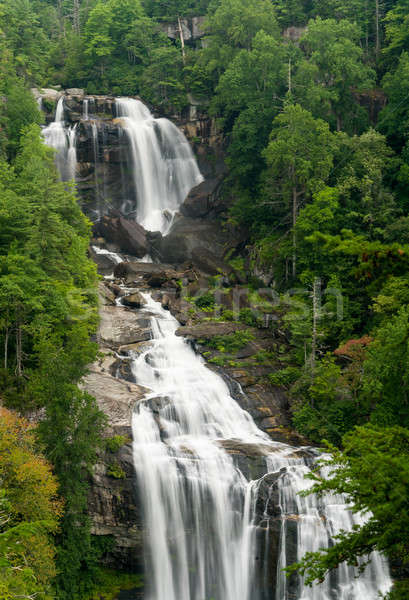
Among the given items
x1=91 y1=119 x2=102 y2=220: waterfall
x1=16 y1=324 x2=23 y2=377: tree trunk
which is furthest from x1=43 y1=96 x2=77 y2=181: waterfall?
x1=16 y1=324 x2=23 y2=377: tree trunk

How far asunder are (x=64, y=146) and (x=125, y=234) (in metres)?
10.5

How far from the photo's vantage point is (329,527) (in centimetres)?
2167

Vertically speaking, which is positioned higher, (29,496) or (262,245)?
(262,245)

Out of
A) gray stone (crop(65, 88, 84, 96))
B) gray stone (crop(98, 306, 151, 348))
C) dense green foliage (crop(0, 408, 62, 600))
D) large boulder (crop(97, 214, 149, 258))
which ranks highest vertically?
gray stone (crop(65, 88, 84, 96))

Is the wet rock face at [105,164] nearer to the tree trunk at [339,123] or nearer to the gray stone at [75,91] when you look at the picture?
the gray stone at [75,91]

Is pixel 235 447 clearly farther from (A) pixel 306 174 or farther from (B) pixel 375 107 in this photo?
(B) pixel 375 107

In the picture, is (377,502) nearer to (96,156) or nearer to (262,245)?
(262,245)

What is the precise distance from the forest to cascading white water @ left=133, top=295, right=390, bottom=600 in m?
1.60

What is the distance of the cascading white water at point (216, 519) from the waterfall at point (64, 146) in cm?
3039

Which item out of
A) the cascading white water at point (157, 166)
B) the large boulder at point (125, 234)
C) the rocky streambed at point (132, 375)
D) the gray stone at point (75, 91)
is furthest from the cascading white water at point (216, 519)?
the gray stone at point (75, 91)

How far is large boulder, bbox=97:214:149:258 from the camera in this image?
45812 millimetres

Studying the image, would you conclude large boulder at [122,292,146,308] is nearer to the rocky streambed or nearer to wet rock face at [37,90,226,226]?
the rocky streambed

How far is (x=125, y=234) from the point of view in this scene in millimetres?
46312

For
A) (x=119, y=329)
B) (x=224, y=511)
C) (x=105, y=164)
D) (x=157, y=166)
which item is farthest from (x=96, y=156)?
(x=224, y=511)
